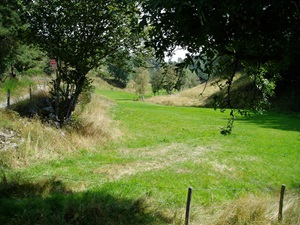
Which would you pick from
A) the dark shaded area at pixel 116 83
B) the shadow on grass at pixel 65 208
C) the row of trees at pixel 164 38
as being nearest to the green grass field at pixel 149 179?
the shadow on grass at pixel 65 208

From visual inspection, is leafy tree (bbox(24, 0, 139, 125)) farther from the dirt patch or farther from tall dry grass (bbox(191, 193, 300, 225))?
tall dry grass (bbox(191, 193, 300, 225))

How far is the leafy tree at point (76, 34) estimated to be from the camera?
12617 millimetres

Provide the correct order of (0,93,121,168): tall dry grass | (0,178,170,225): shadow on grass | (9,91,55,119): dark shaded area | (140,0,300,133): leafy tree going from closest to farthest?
(140,0,300,133): leafy tree
(0,178,170,225): shadow on grass
(0,93,121,168): tall dry grass
(9,91,55,119): dark shaded area

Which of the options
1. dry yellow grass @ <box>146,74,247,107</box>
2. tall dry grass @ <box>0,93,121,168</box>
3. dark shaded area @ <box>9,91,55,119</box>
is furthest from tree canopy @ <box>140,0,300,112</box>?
dry yellow grass @ <box>146,74,247,107</box>

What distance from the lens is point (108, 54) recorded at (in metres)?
13.8

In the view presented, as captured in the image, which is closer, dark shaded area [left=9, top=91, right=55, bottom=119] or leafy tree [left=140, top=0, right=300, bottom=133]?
leafy tree [left=140, top=0, right=300, bottom=133]

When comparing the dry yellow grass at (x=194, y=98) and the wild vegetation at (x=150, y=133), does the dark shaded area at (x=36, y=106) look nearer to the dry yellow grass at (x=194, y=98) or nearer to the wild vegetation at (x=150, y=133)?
the wild vegetation at (x=150, y=133)

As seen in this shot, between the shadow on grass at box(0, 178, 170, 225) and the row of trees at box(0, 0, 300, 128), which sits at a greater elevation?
the row of trees at box(0, 0, 300, 128)

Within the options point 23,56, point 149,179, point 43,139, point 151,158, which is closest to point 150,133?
point 151,158

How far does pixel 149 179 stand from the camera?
9445mm

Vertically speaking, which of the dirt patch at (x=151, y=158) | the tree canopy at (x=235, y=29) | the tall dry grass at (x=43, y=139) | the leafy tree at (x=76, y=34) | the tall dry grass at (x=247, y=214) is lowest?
the dirt patch at (x=151, y=158)

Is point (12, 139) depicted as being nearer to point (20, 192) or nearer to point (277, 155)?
point (20, 192)

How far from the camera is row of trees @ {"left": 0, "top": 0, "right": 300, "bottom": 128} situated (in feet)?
12.0

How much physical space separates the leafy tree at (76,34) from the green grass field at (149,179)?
140 inches
